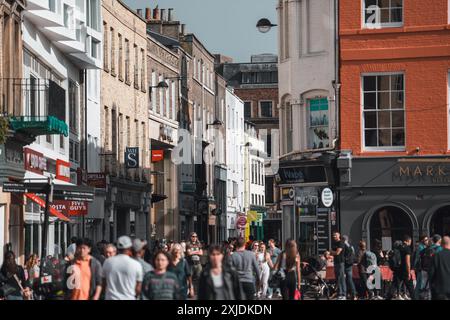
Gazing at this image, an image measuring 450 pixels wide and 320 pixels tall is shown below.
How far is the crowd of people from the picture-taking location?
19125 millimetres

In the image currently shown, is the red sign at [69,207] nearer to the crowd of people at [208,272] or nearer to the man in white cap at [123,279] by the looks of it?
the crowd of people at [208,272]

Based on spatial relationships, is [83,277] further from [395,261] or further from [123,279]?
[395,261]

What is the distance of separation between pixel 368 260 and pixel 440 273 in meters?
10.9

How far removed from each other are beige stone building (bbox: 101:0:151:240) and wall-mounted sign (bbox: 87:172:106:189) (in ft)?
19.6

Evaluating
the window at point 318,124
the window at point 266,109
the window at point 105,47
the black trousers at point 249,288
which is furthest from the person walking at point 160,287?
the window at point 266,109

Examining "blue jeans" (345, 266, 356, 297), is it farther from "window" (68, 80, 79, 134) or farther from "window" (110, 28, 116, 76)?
"window" (110, 28, 116, 76)


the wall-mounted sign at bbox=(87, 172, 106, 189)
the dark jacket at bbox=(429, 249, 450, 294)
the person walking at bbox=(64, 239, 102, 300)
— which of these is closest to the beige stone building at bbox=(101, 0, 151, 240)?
the wall-mounted sign at bbox=(87, 172, 106, 189)

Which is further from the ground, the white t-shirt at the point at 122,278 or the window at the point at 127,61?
the window at the point at 127,61

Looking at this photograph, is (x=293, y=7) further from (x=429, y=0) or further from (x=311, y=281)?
(x=311, y=281)

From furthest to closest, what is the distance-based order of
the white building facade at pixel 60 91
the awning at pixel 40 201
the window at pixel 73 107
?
the window at pixel 73 107 < the white building facade at pixel 60 91 < the awning at pixel 40 201

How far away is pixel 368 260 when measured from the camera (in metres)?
33.9

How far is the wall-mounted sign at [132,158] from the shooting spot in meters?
58.2

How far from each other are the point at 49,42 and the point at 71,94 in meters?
5.03
